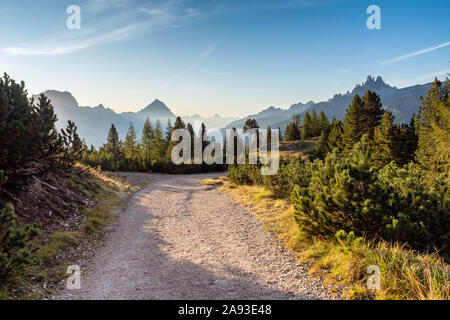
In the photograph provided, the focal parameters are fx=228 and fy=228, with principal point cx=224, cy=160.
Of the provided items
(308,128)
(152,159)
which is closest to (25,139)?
(152,159)

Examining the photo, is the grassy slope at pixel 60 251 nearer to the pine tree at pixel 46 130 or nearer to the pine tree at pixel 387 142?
the pine tree at pixel 46 130

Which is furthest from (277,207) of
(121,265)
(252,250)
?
(121,265)

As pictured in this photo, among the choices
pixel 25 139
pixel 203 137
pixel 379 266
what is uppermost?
pixel 203 137

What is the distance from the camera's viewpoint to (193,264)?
613cm

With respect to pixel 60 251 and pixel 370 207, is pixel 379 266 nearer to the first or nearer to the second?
pixel 370 207

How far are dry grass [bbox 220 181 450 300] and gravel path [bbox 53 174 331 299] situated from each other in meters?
0.48

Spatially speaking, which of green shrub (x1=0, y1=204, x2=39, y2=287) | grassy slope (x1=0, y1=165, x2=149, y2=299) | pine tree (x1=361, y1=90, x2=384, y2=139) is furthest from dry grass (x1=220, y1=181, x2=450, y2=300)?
pine tree (x1=361, y1=90, x2=384, y2=139)

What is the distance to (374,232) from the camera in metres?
6.02

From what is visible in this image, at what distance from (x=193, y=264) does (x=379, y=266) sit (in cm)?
430

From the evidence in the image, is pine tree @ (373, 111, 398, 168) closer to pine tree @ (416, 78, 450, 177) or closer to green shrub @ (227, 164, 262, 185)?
pine tree @ (416, 78, 450, 177)

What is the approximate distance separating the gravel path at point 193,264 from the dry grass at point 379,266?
0.48 m

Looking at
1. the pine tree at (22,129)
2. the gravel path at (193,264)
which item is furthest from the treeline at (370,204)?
the pine tree at (22,129)

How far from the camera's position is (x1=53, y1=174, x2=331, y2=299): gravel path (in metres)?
4.70

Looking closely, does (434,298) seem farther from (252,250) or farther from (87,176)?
(87,176)
